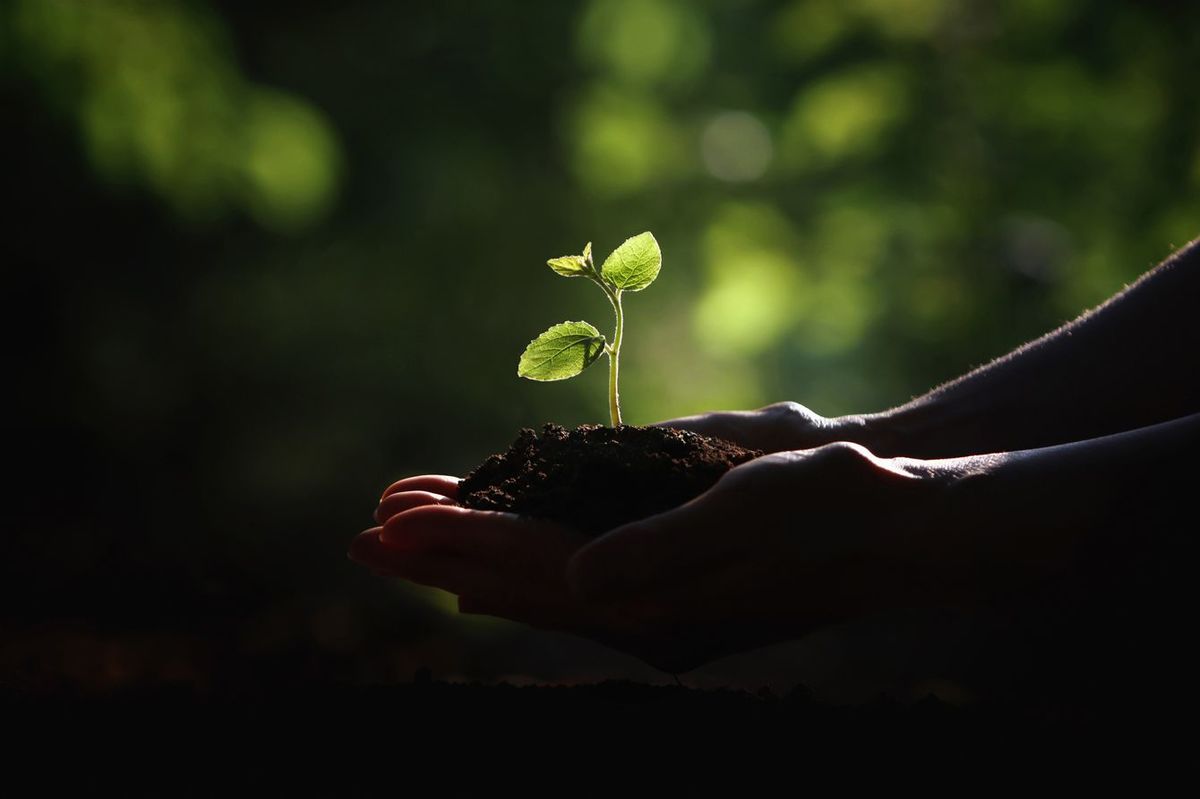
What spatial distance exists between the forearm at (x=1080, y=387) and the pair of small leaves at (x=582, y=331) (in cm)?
69

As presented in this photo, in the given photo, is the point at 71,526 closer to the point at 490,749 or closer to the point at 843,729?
the point at 490,749

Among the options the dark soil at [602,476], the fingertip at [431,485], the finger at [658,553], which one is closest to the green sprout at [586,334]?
the dark soil at [602,476]

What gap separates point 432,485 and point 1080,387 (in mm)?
1507

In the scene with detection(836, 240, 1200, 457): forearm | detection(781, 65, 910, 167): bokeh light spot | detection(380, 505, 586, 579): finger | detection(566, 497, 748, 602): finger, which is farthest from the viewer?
detection(781, 65, 910, 167): bokeh light spot

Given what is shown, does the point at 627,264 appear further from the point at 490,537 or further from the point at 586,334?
the point at 490,537

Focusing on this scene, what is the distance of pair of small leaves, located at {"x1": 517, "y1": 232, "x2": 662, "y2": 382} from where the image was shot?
5.40ft

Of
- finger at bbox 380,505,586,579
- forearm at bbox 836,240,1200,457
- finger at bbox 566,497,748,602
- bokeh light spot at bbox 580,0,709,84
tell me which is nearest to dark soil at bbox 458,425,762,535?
finger at bbox 380,505,586,579

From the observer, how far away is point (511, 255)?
12.4 ft

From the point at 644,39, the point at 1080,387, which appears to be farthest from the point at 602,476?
the point at 644,39

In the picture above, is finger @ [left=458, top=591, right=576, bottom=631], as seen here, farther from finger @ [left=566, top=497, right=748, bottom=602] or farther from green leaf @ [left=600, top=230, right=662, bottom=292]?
green leaf @ [left=600, top=230, right=662, bottom=292]

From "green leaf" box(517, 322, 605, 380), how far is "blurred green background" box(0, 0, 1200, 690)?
152cm

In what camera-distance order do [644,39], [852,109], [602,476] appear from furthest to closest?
1. [644,39]
2. [852,109]
3. [602,476]

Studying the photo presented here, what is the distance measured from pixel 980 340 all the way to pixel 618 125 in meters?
1.73

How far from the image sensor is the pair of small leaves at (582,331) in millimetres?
1646
